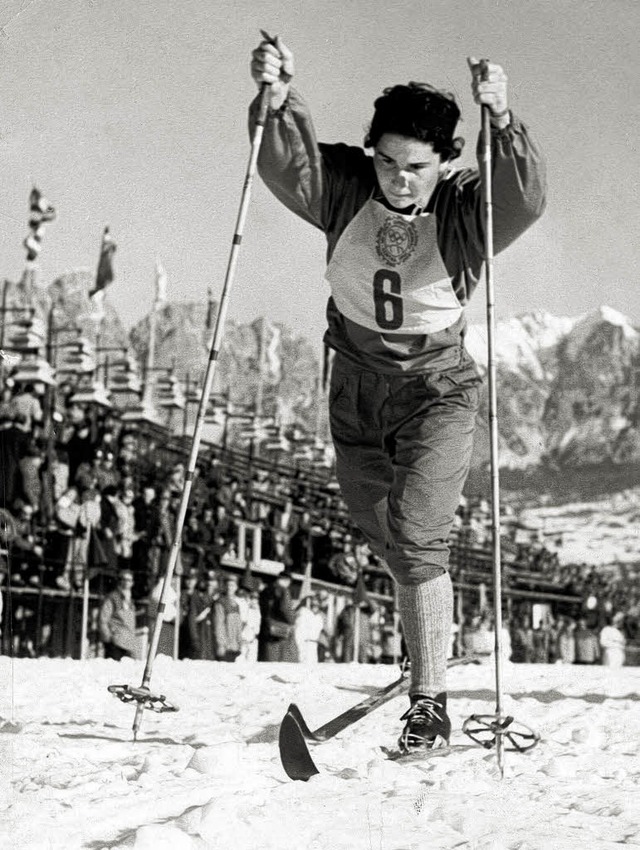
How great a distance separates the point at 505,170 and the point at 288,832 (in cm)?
197

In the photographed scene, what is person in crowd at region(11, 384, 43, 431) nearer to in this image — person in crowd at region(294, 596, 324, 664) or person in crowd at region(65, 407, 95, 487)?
person in crowd at region(65, 407, 95, 487)

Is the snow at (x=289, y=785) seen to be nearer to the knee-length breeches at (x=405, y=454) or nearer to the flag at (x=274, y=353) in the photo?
the knee-length breeches at (x=405, y=454)

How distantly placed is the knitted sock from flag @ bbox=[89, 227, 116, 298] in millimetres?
15842

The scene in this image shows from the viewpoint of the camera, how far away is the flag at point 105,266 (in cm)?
1823

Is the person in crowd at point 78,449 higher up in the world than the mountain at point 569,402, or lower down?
lower down

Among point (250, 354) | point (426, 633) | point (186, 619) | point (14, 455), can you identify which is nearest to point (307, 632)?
point (186, 619)

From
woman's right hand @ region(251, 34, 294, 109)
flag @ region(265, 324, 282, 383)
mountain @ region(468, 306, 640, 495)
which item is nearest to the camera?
woman's right hand @ region(251, 34, 294, 109)

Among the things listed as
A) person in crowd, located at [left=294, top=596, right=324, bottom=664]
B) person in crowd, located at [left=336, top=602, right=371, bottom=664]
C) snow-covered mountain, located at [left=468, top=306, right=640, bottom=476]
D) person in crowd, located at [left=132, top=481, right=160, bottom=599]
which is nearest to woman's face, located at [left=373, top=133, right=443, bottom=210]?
person in crowd, located at [left=132, top=481, right=160, bottom=599]

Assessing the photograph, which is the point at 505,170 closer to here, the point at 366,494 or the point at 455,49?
the point at 366,494

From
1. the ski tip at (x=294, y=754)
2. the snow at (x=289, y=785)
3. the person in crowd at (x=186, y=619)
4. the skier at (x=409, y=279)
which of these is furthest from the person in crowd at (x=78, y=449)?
the ski tip at (x=294, y=754)

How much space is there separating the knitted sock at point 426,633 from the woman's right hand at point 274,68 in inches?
55.2

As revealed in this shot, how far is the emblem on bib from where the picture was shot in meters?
3.10

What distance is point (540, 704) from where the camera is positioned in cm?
388

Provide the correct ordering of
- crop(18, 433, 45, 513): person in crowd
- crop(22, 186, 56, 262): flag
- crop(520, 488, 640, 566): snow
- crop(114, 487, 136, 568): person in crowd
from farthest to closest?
crop(520, 488, 640, 566): snow < crop(22, 186, 56, 262): flag < crop(114, 487, 136, 568): person in crowd < crop(18, 433, 45, 513): person in crowd
